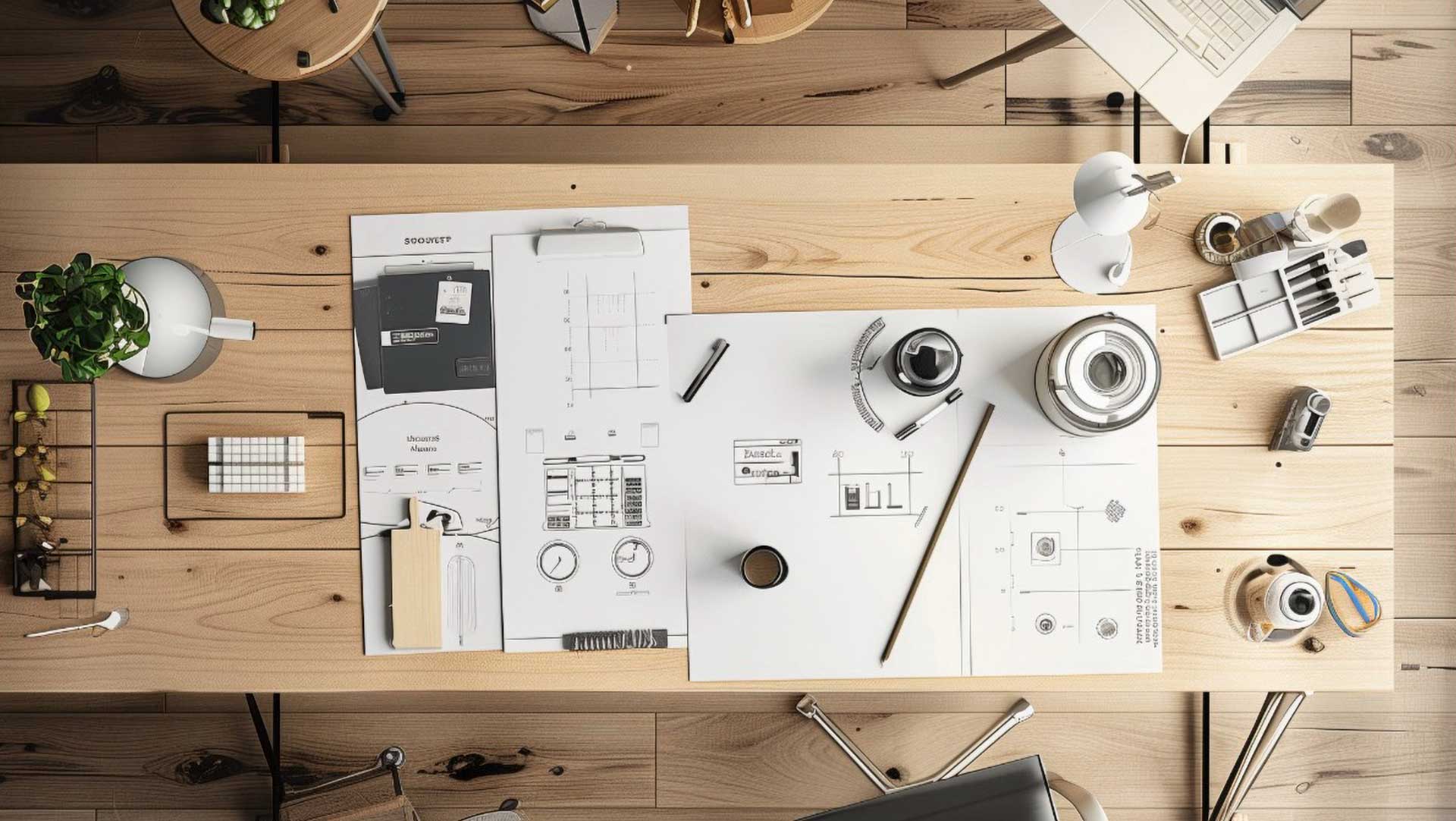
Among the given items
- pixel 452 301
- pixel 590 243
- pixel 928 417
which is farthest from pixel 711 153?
pixel 928 417

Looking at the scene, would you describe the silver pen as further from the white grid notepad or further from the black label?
the white grid notepad

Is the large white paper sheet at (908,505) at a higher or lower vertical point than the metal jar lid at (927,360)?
lower

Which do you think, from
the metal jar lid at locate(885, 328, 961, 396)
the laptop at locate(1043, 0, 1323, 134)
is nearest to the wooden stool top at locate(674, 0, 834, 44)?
the laptop at locate(1043, 0, 1323, 134)

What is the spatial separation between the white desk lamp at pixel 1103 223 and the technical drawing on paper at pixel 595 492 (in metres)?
0.82

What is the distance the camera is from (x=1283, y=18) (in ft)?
4.67

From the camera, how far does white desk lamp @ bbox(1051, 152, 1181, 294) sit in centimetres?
125

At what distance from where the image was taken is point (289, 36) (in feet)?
4.72

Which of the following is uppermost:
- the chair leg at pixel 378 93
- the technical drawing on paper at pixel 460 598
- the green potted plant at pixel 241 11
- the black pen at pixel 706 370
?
the chair leg at pixel 378 93

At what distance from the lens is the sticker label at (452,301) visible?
→ 4.65ft

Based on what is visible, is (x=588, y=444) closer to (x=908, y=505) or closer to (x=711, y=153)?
(x=908, y=505)

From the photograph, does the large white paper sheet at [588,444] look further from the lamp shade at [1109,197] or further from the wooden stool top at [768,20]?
the lamp shade at [1109,197]

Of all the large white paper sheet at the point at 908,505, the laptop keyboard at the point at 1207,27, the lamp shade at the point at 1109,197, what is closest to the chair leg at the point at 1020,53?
the laptop keyboard at the point at 1207,27

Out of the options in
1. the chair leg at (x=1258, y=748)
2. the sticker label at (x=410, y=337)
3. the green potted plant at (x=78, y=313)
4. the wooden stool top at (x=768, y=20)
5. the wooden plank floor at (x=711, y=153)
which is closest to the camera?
the green potted plant at (x=78, y=313)

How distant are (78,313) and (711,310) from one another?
94cm
